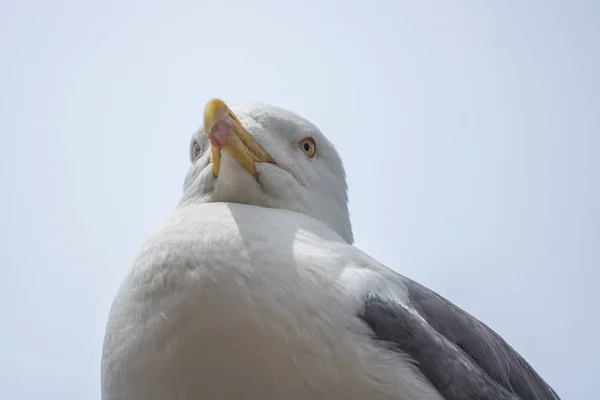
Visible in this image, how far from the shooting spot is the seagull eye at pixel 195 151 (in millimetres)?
2221

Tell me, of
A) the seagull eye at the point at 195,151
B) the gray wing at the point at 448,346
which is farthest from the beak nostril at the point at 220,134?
the gray wing at the point at 448,346

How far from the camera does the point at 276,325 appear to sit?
142 cm

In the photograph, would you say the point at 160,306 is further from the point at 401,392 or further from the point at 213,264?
the point at 401,392

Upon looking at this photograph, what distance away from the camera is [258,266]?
1516 mm

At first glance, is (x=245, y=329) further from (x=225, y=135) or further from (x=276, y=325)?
(x=225, y=135)

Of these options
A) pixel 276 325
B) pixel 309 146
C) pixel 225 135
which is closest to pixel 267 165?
pixel 225 135

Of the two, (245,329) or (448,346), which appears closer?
(245,329)

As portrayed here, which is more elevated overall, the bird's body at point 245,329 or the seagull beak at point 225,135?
the seagull beak at point 225,135

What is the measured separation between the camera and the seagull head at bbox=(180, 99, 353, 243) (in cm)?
194

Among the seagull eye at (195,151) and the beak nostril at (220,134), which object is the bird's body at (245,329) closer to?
the beak nostril at (220,134)

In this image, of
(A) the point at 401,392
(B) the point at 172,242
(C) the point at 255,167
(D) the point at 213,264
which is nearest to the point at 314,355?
(A) the point at 401,392

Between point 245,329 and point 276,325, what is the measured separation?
0.07 metres

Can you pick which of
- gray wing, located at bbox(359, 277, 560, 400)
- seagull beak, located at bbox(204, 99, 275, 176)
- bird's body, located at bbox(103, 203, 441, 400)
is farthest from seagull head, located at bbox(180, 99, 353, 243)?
gray wing, located at bbox(359, 277, 560, 400)

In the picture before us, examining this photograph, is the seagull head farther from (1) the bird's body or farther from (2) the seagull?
(1) the bird's body
